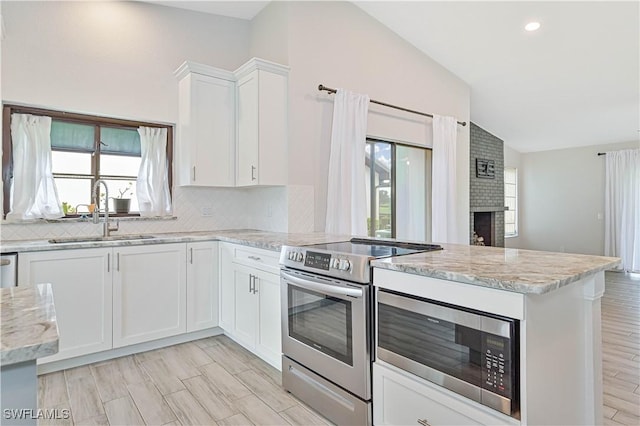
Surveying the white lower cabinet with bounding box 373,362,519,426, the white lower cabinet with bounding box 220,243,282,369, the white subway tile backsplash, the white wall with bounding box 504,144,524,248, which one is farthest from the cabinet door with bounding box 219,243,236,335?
the white wall with bounding box 504,144,524,248

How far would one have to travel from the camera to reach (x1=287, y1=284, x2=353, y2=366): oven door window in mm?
1968

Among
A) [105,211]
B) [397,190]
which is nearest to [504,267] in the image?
[397,190]

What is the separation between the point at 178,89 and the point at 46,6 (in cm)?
116

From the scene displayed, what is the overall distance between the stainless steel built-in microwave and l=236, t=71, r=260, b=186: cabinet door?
2015 mm

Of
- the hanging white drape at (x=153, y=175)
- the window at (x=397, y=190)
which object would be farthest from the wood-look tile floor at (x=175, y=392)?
the window at (x=397, y=190)

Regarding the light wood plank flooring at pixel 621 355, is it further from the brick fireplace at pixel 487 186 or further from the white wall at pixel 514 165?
the white wall at pixel 514 165

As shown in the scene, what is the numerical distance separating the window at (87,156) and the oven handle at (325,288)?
2.10m

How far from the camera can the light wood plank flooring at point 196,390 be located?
209 cm

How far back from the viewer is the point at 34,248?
8.21 feet

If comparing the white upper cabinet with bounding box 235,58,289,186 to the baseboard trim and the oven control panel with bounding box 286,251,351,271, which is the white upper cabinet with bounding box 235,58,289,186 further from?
the baseboard trim

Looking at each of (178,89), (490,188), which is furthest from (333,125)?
(490,188)

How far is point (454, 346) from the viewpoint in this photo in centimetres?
149

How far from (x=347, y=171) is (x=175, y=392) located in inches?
94.2

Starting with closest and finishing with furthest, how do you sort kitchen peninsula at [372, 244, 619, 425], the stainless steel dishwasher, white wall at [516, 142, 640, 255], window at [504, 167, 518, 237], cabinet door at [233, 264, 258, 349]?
kitchen peninsula at [372, 244, 619, 425], the stainless steel dishwasher, cabinet door at [233, 264, 258, 349], white wall at [516, 142, 640, 255], window at [504, 167, 518, 237]
